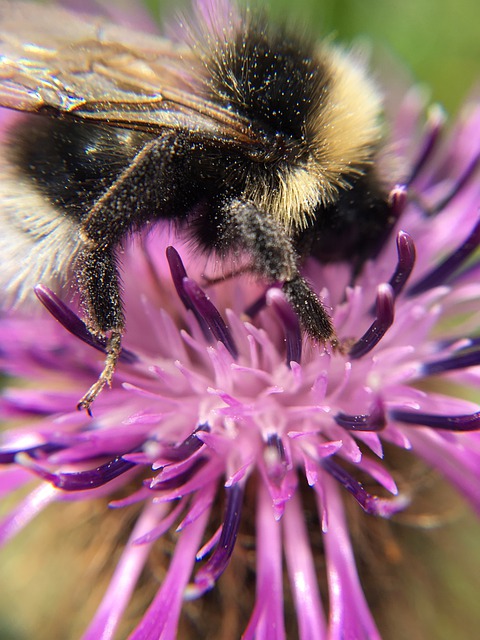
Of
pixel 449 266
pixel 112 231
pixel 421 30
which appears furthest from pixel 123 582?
pixel 421 30

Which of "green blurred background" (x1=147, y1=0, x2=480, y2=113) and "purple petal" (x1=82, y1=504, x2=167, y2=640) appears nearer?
"purple petal" (x1=82, y1=504, x2=167, y2=640)

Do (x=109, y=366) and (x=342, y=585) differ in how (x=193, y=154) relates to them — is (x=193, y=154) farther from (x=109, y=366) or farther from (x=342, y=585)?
(x=342, y=585)

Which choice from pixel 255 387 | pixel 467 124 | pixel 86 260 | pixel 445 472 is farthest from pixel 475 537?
pixel 86 260

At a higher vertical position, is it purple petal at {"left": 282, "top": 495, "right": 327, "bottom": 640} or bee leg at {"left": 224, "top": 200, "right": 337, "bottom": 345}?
bee leg at {"left": 224, "top": 200, "right": 337, "bottom": 345}

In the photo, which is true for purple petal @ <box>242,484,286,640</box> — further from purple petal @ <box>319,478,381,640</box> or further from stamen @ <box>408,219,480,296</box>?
stamen @ <box>408,219,480,296</box>

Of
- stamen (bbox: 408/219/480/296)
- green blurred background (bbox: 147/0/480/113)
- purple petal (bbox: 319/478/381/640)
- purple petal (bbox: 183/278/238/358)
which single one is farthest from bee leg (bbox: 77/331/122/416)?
green blurred background (bbox: 147/0/480/113)

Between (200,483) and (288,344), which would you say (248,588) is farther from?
(288,344)

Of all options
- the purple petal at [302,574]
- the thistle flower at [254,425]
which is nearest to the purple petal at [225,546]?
the thistle flower at [254,425]
